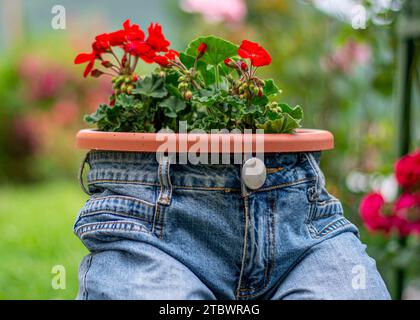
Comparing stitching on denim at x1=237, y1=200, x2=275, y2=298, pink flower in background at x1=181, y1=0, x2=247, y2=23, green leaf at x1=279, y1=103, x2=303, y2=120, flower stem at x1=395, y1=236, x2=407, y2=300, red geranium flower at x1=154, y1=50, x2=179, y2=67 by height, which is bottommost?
flower stem at x1=395, y1=236, x2=407, y2=300

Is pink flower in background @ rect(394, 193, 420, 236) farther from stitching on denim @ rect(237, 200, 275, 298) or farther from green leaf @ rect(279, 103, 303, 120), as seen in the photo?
stitching on denim @ rect(237, 200, 275, 298)

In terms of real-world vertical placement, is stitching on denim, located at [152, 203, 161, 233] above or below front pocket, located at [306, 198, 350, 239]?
above

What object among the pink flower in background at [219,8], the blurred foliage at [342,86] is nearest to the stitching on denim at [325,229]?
the blurred foliage at [342,86]

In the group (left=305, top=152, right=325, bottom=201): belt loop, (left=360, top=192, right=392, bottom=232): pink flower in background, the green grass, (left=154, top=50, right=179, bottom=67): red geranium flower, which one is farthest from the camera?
the green grass

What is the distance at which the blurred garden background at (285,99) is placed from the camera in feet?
8.20

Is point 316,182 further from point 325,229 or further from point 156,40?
point 156,40

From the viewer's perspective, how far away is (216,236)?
1157 millimetres

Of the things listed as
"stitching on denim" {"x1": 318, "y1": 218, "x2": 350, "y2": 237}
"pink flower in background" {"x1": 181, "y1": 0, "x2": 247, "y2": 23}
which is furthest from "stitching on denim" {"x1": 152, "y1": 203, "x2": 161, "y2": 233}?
"pink flower in background" {"x1": 181, "y1": 0, "x2": 247, "y2": 23}

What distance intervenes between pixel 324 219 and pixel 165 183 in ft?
1.10

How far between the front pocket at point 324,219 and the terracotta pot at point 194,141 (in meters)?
0.12

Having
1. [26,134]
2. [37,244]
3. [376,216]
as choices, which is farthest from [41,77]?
[376,216]

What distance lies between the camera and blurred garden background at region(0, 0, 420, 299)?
8.20 feet
